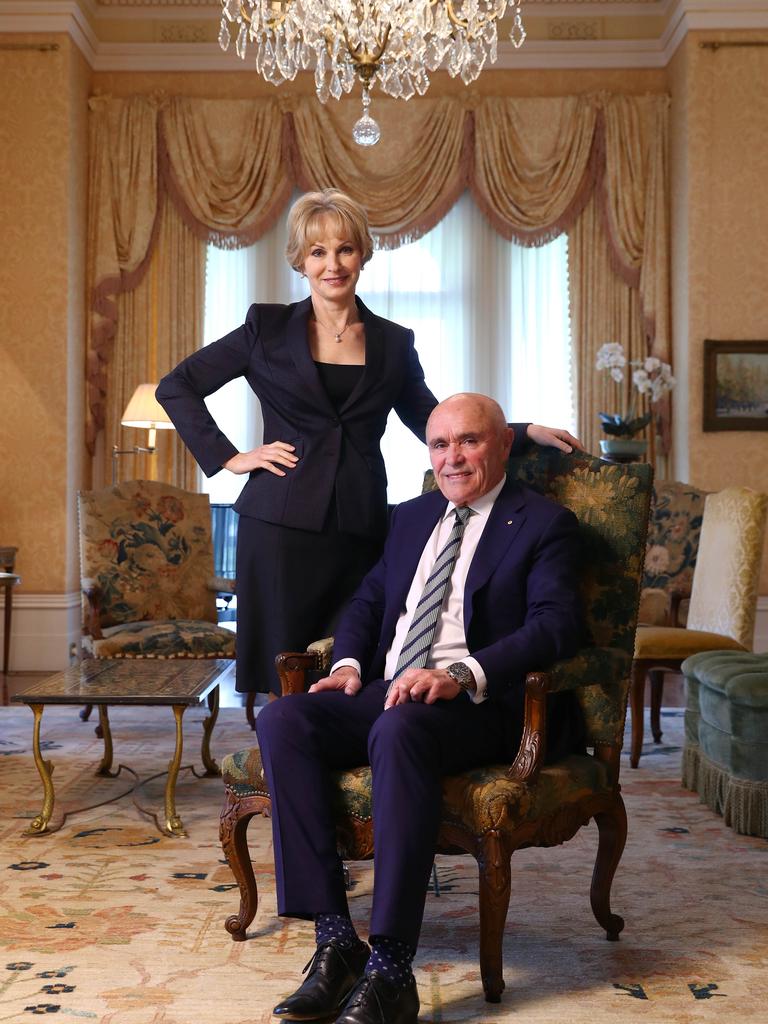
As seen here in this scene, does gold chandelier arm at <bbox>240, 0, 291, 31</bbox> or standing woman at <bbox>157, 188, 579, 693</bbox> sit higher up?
gold chandelier arm at <bbox>240, 0, 291, 31</bbox>

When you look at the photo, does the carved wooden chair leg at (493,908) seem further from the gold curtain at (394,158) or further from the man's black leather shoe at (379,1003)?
the gold curtain at (394,158)

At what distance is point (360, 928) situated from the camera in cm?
284

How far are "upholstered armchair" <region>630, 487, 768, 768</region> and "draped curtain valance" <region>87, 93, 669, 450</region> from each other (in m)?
3.37

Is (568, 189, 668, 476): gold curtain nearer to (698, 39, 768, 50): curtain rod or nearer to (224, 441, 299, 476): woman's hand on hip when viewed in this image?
(698, 39, 768, 50): curtain rod

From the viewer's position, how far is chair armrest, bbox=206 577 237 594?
555cm

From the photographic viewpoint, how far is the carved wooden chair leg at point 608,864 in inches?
109

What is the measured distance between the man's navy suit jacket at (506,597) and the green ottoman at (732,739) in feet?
4.17

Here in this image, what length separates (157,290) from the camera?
8195 mm

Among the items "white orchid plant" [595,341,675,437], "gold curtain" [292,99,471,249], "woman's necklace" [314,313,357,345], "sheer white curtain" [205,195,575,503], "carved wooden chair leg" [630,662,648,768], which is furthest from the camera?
"sheer white curtain" [205,195,575,503]

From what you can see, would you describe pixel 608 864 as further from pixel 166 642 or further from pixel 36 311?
pixel 36 311

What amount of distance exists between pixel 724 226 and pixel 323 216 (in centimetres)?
541

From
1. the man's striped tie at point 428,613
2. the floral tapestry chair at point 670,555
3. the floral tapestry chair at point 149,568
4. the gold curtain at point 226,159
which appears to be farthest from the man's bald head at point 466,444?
the gold curtain at point 226,159

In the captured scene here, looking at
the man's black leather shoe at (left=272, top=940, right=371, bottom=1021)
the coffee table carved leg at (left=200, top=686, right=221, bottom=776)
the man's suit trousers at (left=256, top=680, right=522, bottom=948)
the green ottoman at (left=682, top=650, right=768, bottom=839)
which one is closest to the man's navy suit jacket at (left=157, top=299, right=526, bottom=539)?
the man's suit trousers at (left=256, top=680, right=522, bottom=948)

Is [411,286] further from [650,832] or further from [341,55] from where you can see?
[650,832]
